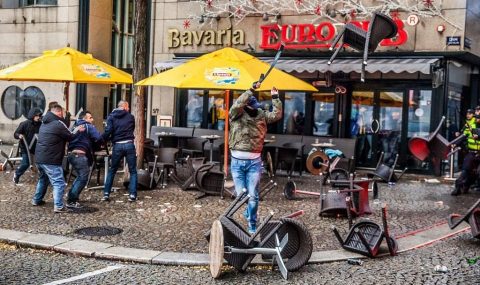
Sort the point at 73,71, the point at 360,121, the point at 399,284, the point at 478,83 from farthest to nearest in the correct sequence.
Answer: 1. the point at 478,83
2. the point at 360,121
3. the point at 73,71
4. the point at 399,284

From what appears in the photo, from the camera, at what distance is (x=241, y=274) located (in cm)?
657

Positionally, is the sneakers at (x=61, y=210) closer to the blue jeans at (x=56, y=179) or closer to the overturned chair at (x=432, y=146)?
the blue jeans at (x=56, y=179)

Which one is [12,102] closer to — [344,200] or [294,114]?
[294,114]

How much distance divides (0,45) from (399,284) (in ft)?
68.3

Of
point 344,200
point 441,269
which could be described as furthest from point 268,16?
point 441,269

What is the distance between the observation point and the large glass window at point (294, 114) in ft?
60.5

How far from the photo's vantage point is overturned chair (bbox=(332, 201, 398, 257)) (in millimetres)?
7266

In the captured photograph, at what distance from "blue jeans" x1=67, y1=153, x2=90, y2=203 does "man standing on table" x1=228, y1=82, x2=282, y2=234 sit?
3.17 metres

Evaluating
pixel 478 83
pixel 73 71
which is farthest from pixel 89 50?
pixel 478 83

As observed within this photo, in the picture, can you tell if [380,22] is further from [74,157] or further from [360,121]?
[360,121]

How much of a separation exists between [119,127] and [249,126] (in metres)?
3.39

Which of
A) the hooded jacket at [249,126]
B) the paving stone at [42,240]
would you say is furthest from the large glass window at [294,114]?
the paving stone at [42,240]

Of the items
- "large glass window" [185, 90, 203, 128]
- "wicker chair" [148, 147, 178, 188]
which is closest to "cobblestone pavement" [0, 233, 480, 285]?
"wicker chair" [148, 147, 178, 188]

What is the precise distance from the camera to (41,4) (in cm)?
2266
